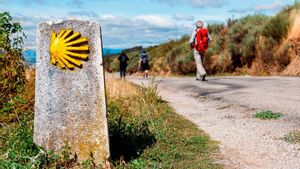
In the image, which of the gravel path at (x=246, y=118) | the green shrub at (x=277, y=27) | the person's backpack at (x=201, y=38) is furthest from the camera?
the green shrub at (x=277, y=27)

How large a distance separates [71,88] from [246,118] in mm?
4418

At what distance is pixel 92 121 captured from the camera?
5469mm

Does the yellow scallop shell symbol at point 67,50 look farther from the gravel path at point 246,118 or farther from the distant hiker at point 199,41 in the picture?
the distant hiker at point 199,41

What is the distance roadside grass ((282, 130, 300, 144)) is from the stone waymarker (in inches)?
103

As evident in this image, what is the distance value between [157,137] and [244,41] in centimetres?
1951

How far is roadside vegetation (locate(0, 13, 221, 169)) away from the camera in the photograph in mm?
5461

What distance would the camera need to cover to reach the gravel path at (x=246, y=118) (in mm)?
6141

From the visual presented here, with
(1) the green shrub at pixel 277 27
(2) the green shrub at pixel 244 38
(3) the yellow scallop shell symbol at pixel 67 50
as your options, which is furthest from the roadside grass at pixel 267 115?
(2) the green shrub at pixel 244 38

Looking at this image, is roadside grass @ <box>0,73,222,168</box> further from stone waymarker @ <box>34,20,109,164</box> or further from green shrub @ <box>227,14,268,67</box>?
green shrub @ <box>227,14,268,67</box>

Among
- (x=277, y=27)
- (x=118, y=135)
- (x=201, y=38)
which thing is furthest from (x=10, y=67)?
(x=277, y=27)

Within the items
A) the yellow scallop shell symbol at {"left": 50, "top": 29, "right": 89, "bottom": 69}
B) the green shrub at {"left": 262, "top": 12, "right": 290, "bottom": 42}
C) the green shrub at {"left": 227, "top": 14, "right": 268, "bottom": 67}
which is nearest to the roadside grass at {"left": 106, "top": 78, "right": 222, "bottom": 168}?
the yellow scallop shell symbol at {"left": 50, "top": 29, "right": 89, "bottom": 69}

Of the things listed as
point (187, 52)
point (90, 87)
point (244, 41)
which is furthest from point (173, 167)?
point (187, 52)

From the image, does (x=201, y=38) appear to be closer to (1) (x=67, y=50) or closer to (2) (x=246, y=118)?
(2) (x=246, y=118)

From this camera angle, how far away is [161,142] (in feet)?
22.5
